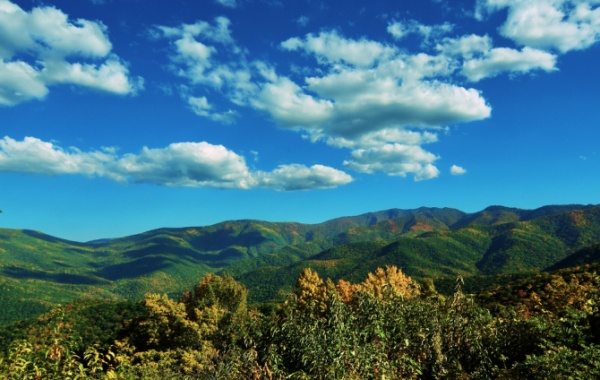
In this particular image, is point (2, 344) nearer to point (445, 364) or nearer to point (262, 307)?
point (262, 307)

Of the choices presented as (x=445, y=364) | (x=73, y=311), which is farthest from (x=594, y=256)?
(x=73, y=311)

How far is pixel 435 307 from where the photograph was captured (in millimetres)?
18516

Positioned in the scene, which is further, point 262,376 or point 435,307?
point 435,307

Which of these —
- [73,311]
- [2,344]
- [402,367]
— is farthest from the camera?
[73,311]

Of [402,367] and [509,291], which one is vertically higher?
[402,367]

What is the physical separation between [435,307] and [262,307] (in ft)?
212

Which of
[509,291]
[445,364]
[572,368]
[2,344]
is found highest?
[572,368]

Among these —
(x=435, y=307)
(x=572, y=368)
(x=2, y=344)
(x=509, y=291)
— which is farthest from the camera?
(x=2, y=344)

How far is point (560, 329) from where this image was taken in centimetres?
1592

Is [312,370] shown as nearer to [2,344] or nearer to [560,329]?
[560,329]

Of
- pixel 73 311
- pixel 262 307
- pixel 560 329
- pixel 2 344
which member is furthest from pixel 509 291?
pixel 2 344

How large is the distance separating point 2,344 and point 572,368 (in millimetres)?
90373

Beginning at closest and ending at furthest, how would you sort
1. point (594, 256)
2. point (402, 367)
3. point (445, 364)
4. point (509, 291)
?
1. point (402, 367)
2. point (445, 364)
3. point (509, 291)
4. point (594, 256)

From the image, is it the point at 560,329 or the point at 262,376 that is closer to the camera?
the point at 262,376
